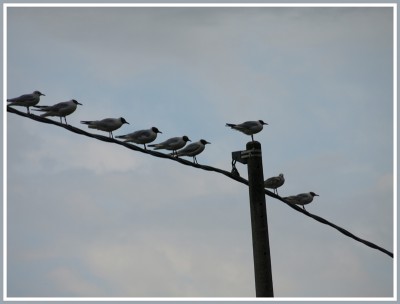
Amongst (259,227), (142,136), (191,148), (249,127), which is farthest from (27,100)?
(259,227)

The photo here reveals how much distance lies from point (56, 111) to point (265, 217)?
7.71m

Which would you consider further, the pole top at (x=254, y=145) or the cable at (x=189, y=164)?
the pole top at (x=254, y=145)

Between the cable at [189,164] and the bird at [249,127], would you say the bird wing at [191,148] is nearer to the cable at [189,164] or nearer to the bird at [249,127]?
the bird at [249,127]

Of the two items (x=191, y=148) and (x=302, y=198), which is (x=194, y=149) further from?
(x=302, y=198)

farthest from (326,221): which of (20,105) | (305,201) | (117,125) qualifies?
(305,201)

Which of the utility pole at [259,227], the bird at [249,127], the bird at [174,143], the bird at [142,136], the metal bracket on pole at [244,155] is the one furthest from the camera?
the bird at [249,127]

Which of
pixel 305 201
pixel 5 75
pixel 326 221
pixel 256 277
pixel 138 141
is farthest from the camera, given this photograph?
pixel 305 201

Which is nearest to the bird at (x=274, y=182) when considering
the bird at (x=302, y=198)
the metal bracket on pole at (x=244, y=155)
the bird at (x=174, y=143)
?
the bird at (x=302, y=198)

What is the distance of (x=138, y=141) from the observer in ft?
54.1

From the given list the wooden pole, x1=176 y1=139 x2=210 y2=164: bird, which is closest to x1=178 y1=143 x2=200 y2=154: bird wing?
x1=176 y1=139 x2=210 y2=164: bird

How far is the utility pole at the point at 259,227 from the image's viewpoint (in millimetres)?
10141

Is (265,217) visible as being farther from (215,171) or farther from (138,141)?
(138,141)

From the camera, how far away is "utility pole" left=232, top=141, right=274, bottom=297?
1014cm

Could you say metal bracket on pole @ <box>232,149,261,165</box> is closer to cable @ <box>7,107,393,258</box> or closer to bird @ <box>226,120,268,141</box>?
cable @ <box>7,107,393,258</box>
